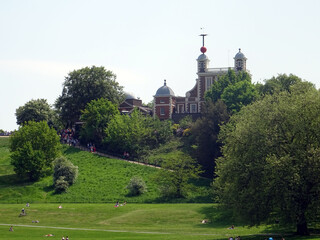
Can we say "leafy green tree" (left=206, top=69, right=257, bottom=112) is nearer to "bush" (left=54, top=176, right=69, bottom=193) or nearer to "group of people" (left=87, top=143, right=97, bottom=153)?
"group of people" (left=87, top=143, right=97, bottom=153)

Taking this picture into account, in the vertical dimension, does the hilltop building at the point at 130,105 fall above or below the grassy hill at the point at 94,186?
above

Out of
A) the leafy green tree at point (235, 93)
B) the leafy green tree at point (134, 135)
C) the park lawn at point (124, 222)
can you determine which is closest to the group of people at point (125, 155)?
the leafy green tree at point (134, 135)

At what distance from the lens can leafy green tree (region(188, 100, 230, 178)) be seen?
3450 inches

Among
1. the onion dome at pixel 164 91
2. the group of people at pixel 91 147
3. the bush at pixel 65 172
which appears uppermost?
the onion dome at pixel 164 91

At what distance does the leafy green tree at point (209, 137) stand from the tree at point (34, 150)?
22.9 meters

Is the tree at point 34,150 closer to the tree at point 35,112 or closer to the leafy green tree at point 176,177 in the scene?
the leafy green tree at point 176,177

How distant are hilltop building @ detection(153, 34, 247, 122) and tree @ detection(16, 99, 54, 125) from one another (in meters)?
26.0

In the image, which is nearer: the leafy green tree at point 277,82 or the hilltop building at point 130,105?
the leafy green tree at point 277,82

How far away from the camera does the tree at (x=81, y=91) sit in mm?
117312

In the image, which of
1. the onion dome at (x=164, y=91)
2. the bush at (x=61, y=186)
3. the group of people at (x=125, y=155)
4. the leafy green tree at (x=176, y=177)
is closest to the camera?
the leafy green tree at (x=176, y=177)

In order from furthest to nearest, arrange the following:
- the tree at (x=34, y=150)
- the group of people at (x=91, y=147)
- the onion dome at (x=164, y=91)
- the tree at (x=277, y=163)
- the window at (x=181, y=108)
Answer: the window at (x=181, y=108) < the onion dome at (x=164, y=91) < the group of people at (x=91, y=147) < the tree at (x=34, y=150) < the tree at (x=277, y=163)

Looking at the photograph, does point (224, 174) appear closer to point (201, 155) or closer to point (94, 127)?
point (201, 155)

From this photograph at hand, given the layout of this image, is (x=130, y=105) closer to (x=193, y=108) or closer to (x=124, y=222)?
(x=193, y=108)

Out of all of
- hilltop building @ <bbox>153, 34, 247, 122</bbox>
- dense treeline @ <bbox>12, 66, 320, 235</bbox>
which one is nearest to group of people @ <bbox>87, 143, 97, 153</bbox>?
dense treeline @ <bbox>12, 66, 320, 235</bbox>
